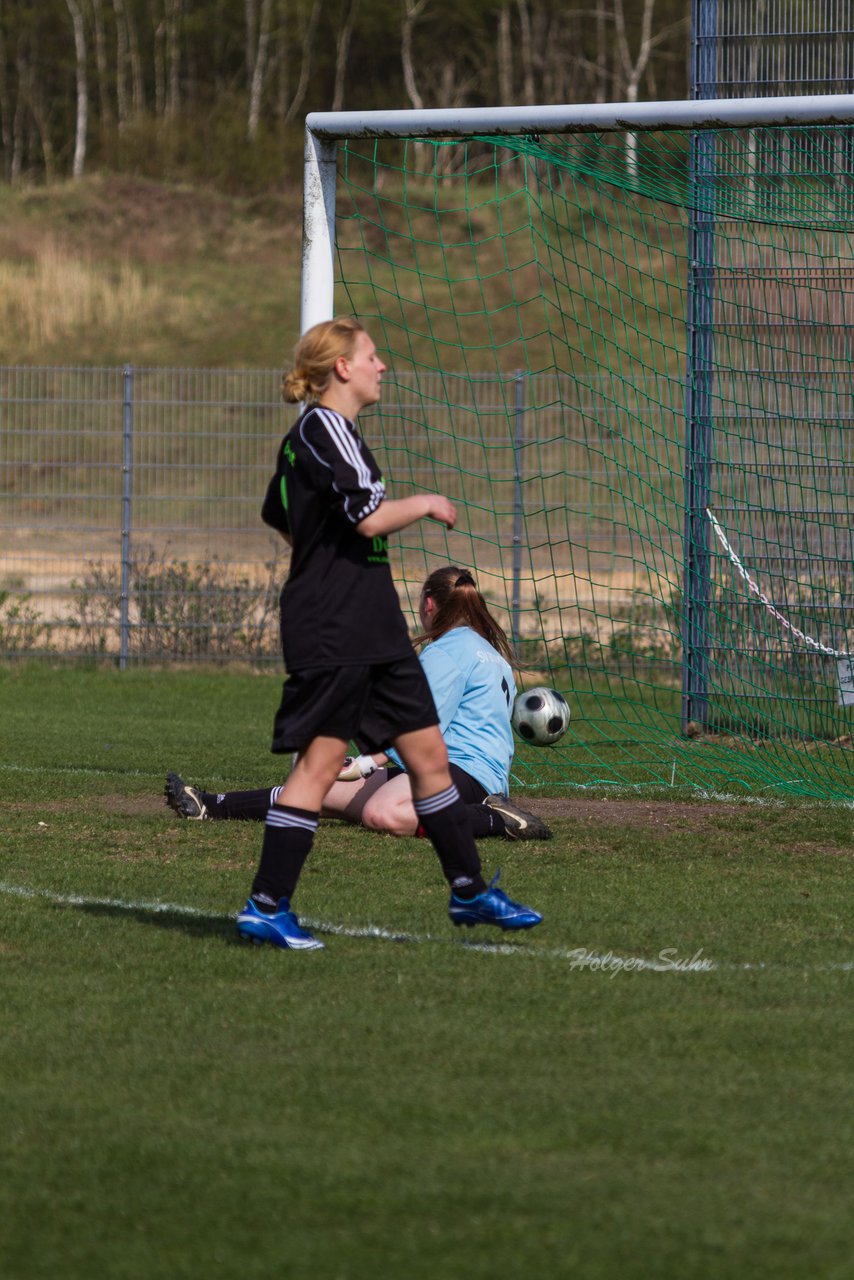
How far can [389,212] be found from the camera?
40.4 metres

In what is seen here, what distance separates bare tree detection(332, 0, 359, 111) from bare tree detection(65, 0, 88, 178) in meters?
6.82

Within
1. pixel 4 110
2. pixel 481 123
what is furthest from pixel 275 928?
pixel 4 110

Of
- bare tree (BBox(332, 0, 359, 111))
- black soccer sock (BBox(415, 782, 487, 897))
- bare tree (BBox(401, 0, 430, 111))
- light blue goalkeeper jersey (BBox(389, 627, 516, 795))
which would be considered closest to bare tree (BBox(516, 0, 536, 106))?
bare tree (BBox(401, 0, 430, 111))

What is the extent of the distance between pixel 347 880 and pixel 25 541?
12.0 meters

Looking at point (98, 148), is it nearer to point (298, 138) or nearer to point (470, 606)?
point (298, 138)

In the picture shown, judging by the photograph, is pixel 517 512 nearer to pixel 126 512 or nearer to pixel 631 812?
pixel 126 512

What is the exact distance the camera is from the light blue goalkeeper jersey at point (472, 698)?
24.9 ft

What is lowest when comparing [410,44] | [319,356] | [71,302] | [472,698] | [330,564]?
[472,698]

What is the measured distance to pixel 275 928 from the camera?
Answer: 5508 millimetres

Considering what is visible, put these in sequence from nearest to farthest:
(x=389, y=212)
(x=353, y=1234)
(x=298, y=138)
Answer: (x=353, y=1234) → (x=389, y=212) → (x=298, y=138)

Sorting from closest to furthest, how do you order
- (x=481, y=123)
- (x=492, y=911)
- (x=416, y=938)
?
1. (x=492, y=911)
2. (x=416, y=938)
3. (x=481, y=123)

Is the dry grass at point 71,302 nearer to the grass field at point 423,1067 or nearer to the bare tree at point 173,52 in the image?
the bare tree at point 173,52

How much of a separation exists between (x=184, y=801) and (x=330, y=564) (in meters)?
2.83

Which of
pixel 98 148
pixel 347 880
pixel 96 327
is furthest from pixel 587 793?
pixel 98 148
